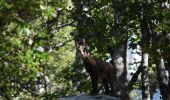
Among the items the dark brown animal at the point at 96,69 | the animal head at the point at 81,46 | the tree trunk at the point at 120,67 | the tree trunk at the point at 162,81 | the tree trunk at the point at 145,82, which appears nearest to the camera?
the animal head at the point at 81,46

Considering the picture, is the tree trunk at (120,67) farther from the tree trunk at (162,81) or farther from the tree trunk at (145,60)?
the tree trunk at (162,81)

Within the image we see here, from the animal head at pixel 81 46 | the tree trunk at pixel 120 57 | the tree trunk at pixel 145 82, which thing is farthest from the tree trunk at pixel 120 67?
the animal head at pixel 81 46

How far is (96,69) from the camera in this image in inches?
658

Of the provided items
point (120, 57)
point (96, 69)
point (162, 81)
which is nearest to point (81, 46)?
point (96, 69)

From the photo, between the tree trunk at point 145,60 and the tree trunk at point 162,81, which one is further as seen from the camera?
the tree trunk at point 145,60

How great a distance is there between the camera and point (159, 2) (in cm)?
1752

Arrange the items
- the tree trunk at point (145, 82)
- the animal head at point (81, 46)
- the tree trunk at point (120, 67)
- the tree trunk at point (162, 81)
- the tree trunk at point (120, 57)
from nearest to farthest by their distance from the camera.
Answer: the animal head at point (81, 46), the tree trunk at point (120, 57), the tree trunk at point (162, 81), the tree trunk at point (145, 82), the tree trunk at point (120, 67)

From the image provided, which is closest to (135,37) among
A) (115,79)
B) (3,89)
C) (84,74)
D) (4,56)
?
(84,74)

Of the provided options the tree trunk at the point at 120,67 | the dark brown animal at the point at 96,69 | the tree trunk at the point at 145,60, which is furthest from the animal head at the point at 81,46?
the tree trunk at the point at 145,60

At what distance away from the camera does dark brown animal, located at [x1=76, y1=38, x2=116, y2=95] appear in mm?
16078

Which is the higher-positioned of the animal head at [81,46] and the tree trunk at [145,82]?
the animal head at [81,46]

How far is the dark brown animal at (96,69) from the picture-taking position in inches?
633

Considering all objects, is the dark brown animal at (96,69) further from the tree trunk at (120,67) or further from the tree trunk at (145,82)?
the tree trunk at (145,82)

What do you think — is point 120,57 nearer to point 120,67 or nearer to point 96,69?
point 120,67
